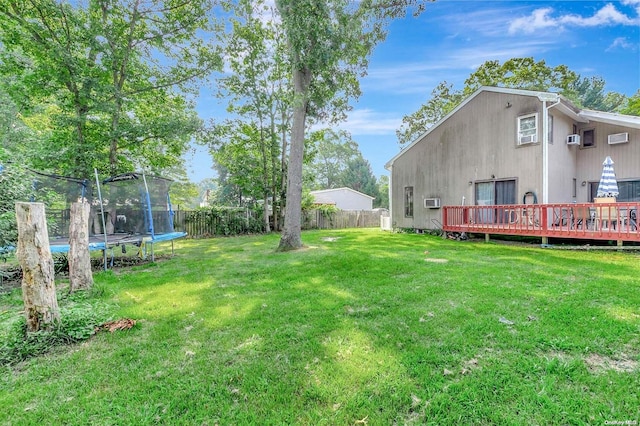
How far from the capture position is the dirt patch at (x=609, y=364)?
7.68 ft

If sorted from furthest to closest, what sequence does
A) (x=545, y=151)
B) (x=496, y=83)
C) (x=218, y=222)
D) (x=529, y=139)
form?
(x=496, y=83), (x=218, y=222), (x=529, y=139), (x=545, y=151)

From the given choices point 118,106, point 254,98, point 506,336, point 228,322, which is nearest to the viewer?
point 506,336

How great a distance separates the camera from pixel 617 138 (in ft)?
33.2

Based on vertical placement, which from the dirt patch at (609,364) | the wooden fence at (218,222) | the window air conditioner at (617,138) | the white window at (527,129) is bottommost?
the dirt patch at (609,364)

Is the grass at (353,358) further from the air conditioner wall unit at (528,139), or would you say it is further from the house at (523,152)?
the air conditioner wall unit at (528,139)

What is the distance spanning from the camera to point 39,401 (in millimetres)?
2152

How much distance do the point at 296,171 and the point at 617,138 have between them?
11058 millimetres

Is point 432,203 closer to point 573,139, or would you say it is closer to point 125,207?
point 573,139

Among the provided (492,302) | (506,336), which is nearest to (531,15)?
(492,302)

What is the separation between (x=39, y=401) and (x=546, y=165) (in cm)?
1250

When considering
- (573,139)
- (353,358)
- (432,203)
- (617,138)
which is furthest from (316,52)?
(617,138)

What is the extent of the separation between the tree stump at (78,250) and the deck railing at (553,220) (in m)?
10.7


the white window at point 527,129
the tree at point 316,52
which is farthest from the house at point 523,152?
the tree at point 316,52

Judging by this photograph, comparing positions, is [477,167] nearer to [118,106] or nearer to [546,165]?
[546,165]
